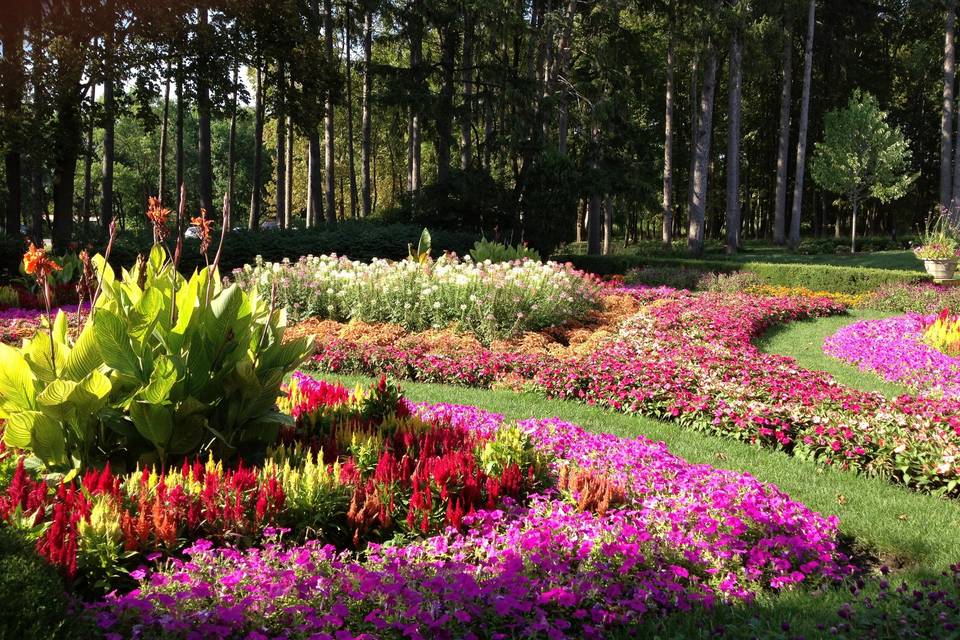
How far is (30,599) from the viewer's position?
2.11m

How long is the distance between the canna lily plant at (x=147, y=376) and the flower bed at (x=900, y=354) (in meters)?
6.13

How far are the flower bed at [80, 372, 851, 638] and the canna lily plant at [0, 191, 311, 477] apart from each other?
87 centimetres

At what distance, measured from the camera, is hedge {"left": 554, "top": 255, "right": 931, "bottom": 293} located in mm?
15093

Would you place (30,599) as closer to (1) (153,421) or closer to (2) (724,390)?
(1) (153,421)

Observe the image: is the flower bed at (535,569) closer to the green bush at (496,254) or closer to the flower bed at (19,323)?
the flower bed at (19,323)

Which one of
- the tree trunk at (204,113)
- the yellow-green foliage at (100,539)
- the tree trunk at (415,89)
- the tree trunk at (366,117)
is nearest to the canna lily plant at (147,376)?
the yellow-green foliage at (100,539)

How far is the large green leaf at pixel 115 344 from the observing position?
336 cm

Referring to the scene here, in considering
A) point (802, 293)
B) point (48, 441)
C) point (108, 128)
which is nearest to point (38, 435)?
point (48, 441)

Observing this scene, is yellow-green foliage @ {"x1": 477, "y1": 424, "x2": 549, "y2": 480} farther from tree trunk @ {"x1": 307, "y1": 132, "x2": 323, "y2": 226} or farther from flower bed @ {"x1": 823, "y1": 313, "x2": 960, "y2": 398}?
tree trunk @ {"x1": 307, "y1": 132, "x2": 323, "y2": 226}

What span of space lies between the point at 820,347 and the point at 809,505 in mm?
6544

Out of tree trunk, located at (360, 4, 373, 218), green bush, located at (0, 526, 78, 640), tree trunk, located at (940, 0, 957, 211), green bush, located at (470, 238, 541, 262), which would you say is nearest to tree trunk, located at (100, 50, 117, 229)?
tree trunk, located at (360, 4, 373, 218)

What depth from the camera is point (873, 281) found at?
15227 mm

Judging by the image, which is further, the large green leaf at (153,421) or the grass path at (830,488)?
the grass path at (830,488)

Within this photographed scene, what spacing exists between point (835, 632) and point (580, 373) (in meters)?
4.58
